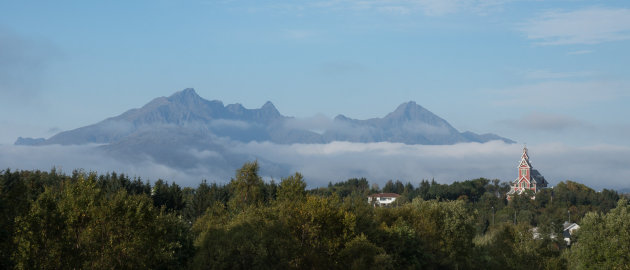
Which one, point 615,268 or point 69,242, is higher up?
point 69,242

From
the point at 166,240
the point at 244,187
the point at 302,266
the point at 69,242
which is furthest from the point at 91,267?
the point at 244,187

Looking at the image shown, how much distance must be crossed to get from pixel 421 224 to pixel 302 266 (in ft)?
130

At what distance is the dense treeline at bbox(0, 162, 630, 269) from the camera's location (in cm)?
6156

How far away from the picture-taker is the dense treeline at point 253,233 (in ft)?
202

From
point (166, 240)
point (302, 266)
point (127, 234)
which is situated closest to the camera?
point (127, 234)

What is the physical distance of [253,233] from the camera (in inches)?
2980

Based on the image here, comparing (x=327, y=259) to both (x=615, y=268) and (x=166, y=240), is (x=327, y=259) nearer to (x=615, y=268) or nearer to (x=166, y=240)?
(x=166, y=240)

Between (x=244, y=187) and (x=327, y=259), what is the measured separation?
48.5 m

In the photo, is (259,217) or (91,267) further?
(259,217)

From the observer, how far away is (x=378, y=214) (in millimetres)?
115250

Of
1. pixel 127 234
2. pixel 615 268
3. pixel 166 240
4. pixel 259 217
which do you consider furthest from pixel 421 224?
pixel 127 234

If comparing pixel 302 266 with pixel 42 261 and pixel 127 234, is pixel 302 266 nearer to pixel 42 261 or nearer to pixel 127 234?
pixel 127 234

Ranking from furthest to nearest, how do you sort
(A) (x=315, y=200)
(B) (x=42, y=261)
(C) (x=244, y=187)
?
1. (C) (x=244, y=187)
2. (A) (x=315, y=200)
3. (B) (x=42, y=261)

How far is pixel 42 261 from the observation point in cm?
5944
